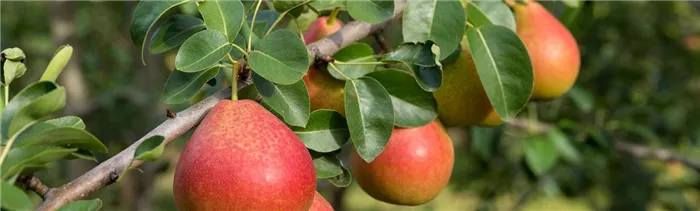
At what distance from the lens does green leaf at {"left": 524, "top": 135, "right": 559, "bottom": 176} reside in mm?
1876

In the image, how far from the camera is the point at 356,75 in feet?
3.40

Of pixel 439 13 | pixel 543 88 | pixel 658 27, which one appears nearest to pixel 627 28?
pixel 658 27

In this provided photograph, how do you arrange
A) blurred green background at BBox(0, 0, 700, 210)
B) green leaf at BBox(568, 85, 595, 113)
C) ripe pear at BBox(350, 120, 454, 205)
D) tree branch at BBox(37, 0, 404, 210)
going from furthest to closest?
blurred green background at BBox(0, 0, 700, 210), green leaf at BBox(568, 85, 595, 113), ripe pear at BBox(350, 120, 454, 205), tree branch at BBox(37, 0, 404, 210)

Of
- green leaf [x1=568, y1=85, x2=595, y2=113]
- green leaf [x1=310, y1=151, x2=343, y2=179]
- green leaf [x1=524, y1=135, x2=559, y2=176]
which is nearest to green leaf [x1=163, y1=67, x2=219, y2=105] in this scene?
green leaf [x1=310, y1=151, x2=343, y2=179]

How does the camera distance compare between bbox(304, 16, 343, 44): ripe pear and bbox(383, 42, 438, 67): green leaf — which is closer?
bbox(383, 42, 438, 67): green leaf

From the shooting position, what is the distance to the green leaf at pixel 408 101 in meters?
1.04

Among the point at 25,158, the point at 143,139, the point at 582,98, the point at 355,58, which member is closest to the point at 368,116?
the point at 355,58

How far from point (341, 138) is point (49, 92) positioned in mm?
344

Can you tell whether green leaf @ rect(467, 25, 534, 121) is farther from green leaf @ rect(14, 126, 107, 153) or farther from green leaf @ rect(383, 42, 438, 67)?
green leaf @ rect(14, 126, 107, 153)

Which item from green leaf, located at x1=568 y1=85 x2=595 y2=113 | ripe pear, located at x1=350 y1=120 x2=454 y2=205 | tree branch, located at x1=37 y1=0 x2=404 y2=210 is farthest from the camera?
green leaf, located at x1=568 y1=85 x2=595 y2=113

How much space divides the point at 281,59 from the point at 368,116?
0.42 feet

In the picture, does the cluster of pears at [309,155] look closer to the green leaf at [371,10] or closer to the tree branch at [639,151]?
the green leaf at [371,10]

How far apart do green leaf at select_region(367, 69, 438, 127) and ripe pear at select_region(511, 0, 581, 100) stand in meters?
0.29

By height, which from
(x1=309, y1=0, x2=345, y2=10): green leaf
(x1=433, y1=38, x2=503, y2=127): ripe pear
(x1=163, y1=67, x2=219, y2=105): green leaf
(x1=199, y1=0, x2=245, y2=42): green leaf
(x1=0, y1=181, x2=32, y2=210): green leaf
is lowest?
(x1=433, y1=38, x2=503, y2=127): ripe pear
